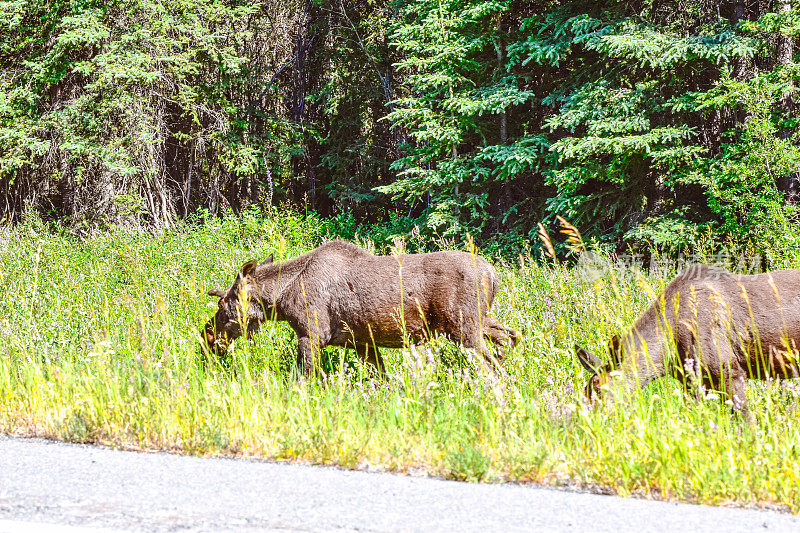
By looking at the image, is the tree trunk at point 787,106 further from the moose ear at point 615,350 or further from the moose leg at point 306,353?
A: the moose leg at point 306,353

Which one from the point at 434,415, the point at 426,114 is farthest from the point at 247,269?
the point at 426,114

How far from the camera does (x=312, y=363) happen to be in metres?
7.21

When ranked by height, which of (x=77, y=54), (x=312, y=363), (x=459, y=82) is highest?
(x=77, y=54)

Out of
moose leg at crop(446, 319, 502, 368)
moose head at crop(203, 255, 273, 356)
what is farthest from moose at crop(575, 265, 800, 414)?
moose head at crop(203, 255, 273, 356)

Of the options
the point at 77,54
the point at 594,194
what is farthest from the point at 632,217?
the point at 77,54

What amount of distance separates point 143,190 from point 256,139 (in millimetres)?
3532

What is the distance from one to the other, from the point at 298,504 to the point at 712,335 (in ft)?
13.2

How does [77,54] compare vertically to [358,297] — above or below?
above

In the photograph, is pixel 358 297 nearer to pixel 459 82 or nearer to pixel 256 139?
pixel 459 82

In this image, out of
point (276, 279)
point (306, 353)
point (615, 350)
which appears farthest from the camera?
point (276, 279)

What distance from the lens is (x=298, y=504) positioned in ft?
11.7

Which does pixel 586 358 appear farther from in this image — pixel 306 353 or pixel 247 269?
pixel 247 269

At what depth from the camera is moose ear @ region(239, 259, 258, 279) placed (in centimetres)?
764

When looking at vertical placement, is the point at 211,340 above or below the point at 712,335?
below
